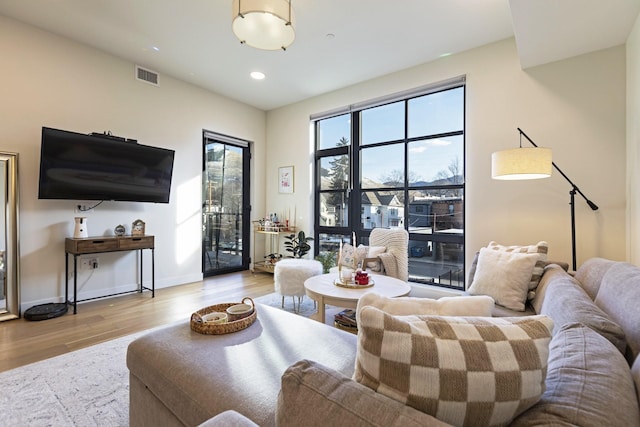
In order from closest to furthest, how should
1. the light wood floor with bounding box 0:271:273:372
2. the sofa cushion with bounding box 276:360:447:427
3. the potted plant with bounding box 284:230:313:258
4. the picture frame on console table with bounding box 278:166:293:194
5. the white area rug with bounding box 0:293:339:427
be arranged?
1. the sofa cushion with bounding box 276:360:447:427
2. the white area rug with bounding box 0:293:339:427
3. the light wood floor with bounding box 0:271:273:372
4. the potted plant with bounding box 284:230:313:258
5. the picture frame on console table with bounding box 278:166:293:194

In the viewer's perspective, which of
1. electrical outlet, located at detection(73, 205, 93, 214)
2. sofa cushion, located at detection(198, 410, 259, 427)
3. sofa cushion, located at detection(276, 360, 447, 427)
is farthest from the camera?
electrical outlet, located at detection(73, 205, 93, 214)

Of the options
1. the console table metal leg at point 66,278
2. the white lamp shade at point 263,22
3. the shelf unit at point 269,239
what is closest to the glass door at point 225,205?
the shelf unit at point 269,239

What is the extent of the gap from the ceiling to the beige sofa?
1.88 meters

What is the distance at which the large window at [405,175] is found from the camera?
3.74 m

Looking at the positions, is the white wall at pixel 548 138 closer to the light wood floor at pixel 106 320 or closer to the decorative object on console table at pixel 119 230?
the light wood floor at pixel 106 320

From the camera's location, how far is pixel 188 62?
3863 mm

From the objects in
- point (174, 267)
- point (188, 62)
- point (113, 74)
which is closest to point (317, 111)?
point (188, 62)

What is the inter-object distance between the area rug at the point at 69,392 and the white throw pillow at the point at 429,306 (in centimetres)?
158

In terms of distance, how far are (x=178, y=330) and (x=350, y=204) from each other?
3.46 m

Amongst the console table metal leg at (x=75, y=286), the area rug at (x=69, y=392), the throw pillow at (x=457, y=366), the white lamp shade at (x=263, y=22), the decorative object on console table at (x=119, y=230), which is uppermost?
the white lamp shade at (x=263, y=22)

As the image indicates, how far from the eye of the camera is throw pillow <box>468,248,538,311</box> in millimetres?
2092

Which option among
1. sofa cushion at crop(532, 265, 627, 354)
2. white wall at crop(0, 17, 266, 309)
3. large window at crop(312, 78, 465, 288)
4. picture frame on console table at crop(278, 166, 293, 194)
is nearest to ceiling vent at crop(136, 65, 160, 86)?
white wall at crop(0, 17, 266, 309)

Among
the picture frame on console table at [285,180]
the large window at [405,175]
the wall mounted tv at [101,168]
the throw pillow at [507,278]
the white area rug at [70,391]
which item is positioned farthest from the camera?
the picture frame on console table at [285,180]

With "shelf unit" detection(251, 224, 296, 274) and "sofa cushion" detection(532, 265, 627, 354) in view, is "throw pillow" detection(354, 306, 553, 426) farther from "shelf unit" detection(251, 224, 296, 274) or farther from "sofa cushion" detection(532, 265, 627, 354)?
"shelf unit" detection(251, 224, 296, 274)
